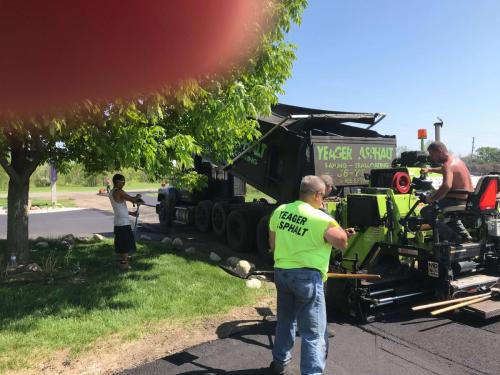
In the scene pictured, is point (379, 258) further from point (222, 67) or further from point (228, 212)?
point (228, 212)

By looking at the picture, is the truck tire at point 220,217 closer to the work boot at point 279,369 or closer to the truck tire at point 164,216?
the truck tire at point 164,216

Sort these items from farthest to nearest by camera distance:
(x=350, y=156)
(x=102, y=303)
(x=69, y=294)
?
(x=350, y=156) → (x=69, y=294) → (x=102, y=303)

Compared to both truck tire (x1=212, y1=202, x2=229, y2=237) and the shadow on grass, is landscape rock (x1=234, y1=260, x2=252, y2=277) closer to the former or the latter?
the shadow on grass

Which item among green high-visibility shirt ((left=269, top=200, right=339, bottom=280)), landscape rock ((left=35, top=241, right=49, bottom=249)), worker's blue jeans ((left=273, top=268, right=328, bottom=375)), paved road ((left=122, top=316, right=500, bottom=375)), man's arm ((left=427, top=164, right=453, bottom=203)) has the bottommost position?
paved road ((left=122, top=316, right=500, bottom=375))

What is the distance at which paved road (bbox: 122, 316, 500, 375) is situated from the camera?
395cm

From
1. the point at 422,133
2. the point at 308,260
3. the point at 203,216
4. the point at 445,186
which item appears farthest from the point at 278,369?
the point at 203,216

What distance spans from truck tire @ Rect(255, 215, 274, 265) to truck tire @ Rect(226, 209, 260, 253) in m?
0.42

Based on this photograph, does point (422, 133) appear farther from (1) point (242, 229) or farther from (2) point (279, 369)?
(2) point (279, 369)

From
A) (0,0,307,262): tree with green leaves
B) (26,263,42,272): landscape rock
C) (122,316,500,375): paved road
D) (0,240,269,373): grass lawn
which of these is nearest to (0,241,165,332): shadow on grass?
(0,240,269,373): grass lawn

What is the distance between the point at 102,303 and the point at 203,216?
20.8ft

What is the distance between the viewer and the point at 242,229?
9508 millimetres

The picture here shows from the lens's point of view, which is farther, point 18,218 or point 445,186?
point 18,218

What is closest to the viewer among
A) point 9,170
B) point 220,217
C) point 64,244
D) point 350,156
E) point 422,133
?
point 9,170

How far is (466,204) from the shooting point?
564 cm
